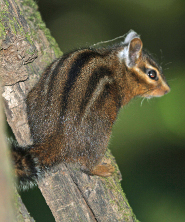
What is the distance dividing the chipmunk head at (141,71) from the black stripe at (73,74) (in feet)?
2.35

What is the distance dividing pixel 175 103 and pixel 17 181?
4818 mm

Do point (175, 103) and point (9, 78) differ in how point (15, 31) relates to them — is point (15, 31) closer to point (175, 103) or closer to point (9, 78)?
point (9, 78)

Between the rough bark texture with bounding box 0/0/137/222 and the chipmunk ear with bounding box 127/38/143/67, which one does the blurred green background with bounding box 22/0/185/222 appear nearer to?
the chipmunk ear with bounding box 127/38/143/67

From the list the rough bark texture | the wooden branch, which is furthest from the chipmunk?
the wooden branch

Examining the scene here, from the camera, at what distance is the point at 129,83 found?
12.7 feet

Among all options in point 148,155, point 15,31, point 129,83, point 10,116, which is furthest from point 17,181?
point 148,155

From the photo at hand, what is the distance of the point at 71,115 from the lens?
2943 millimetres

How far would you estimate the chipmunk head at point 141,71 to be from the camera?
12.6ft

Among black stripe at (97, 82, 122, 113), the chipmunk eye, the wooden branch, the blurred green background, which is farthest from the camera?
the blurred green background

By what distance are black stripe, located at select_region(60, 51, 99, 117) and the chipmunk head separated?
0.72 metres

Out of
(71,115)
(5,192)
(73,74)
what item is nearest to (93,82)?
(73,74)

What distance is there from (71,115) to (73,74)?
0.46 m

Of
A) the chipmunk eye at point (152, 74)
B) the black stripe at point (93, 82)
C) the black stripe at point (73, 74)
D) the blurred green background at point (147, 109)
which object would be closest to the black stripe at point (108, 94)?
the black stripe at point (93, 82)

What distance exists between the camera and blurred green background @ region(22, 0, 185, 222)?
21.0 feet
